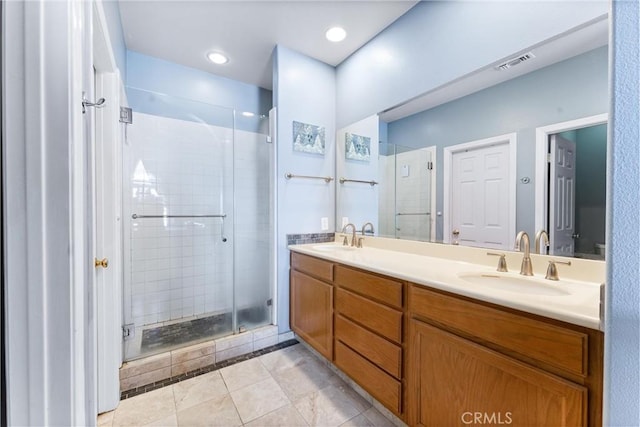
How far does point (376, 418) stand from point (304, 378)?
0.54 meters

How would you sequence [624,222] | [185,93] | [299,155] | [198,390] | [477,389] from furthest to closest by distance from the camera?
[185,93], [299,155], [198,390], [477,389], [624,222]

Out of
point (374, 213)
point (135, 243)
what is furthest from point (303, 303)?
point (135, 243)

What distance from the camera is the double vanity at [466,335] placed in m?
0.80

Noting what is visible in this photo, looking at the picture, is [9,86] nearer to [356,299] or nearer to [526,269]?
[356,299]

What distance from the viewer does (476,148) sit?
1.55 metres

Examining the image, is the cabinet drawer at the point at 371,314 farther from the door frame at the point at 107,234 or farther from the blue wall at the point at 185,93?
the blue wall at the point at 185,93

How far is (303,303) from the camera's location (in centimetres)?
212

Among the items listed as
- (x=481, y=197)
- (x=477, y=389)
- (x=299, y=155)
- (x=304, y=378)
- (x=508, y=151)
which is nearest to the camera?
(x=477, y=389)

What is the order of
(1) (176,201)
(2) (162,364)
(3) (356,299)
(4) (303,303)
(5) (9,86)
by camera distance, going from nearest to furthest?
(5) (9,86)
(3) (356,299)
(2) (162,364)
(4) (303,303)
(1) (176,201)

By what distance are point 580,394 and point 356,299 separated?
3.19ft

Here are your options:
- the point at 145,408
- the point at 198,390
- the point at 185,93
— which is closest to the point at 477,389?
the point at 198,390

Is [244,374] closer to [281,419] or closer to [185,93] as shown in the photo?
[281,419]

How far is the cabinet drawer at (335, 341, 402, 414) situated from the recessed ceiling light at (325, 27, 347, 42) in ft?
7.53

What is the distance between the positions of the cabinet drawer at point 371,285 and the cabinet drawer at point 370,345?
0.21 meters
